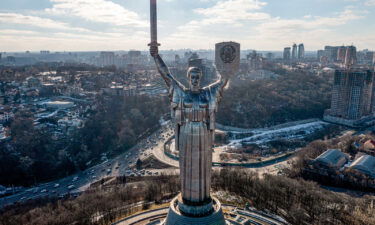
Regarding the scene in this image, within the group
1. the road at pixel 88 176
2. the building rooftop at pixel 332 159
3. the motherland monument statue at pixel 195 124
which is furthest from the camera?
the building rooftop at pixel 332 159

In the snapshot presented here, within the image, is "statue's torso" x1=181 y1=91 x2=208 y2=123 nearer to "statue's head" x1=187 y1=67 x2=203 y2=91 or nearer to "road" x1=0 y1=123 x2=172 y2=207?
"statue's head" x1=187 y1=67 x2=203 y2=91

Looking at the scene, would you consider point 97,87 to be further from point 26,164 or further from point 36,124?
point 26,164

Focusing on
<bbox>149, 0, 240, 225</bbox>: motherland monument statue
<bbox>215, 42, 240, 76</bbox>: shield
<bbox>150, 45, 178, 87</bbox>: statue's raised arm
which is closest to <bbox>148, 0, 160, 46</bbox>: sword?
<bbox>149, 0, 240, 225</bbox>: motherland monument statue

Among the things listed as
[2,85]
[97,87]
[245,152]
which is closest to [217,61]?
[245,152]

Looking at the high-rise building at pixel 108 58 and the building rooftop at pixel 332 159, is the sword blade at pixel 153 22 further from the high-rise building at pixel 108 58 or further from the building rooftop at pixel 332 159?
the high-rise building at pixel 108 58

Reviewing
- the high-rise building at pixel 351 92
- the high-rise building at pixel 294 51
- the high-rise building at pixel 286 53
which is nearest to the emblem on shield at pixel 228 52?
the high-rise building at pixel 351 92

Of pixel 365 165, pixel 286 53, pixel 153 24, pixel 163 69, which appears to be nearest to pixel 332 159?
pixel 365 165

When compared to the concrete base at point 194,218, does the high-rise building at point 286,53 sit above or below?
above
